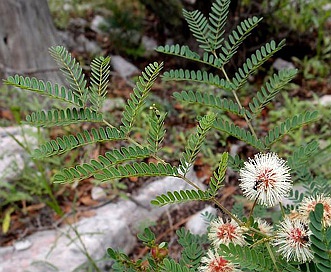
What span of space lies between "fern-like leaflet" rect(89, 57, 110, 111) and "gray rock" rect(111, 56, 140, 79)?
3.50 meters

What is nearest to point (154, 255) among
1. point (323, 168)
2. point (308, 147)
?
point (308, 147)

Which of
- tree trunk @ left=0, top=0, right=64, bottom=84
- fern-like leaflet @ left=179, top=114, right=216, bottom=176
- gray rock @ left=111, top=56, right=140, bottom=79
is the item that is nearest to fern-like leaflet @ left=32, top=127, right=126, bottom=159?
fern-like leaflet @ left=179, top=114, right=216, bottom=176

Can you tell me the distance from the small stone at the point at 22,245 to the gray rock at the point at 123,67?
2.17 metres

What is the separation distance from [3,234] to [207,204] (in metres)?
1.11

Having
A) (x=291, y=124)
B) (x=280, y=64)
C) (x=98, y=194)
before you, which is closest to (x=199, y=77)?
(x=291, y=124)

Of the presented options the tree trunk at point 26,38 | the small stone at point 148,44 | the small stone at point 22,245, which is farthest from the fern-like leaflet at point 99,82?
the small stone at point 148,44

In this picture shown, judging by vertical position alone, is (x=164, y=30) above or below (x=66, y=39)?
above

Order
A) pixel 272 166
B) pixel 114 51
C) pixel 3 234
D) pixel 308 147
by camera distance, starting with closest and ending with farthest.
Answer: pixel 272 166 < pixel 308 147 < pixel 3 234 < pixel 114 51

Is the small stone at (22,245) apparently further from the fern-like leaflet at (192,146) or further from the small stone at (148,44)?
the small stone at (148,44)

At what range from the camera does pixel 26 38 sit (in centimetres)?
373

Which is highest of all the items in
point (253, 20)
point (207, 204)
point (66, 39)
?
point (253, 20)

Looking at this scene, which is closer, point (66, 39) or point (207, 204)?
point (207, 204)

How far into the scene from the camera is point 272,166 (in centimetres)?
87

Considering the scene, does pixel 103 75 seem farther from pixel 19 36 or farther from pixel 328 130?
pixel 19 36
